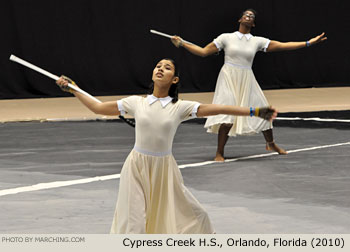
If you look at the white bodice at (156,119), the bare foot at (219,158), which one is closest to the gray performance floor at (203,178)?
the bare foot at (219,158)

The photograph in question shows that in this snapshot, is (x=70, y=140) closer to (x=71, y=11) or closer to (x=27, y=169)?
(x=27, y=169)

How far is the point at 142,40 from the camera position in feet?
53.7

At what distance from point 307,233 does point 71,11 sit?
11.0 m

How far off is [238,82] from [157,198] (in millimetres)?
3945

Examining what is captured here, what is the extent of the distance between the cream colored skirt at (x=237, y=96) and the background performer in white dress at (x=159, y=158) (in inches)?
144

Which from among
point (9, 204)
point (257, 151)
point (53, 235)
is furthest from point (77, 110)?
point (53, 235)

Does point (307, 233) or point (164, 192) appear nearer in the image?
point (164, 192)

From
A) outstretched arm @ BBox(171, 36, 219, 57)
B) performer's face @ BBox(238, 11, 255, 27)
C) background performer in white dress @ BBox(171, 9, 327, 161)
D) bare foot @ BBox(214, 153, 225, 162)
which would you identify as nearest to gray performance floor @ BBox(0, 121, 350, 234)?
bare foot @ BBox(214, 153, 225, 162)

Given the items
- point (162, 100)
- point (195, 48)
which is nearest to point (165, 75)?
point (162, 100)

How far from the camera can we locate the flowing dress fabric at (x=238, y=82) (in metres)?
8.67

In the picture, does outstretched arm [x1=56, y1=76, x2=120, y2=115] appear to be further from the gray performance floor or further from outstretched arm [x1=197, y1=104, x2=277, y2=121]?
the gray performance floor

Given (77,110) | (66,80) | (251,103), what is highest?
(66,80)

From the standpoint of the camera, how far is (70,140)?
1002 centimetres

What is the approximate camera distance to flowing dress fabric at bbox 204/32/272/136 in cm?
867
